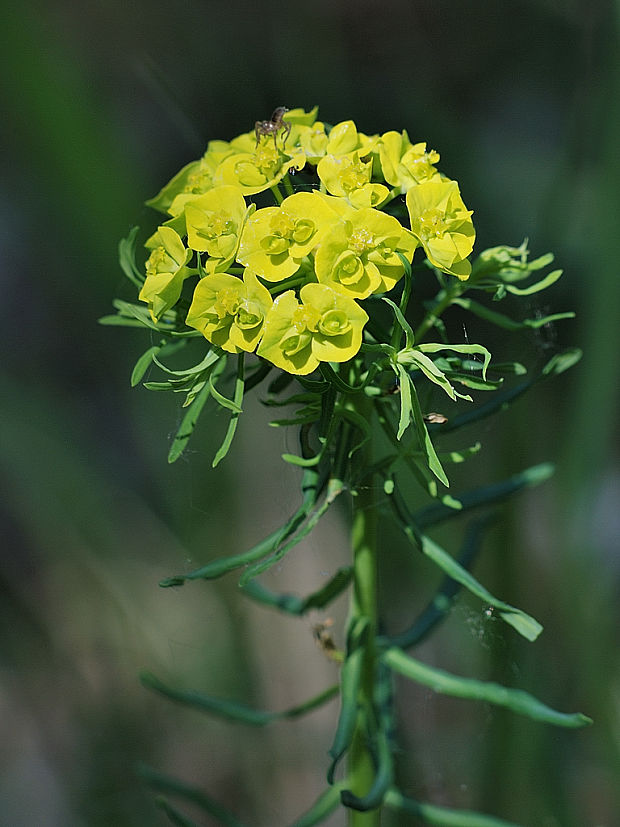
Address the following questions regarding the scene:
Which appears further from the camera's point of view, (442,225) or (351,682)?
(351,682)

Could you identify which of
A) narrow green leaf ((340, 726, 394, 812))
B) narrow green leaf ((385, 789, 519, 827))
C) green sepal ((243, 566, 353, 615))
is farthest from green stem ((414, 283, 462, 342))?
narrow green leaf ((385, 789, 519, 827))

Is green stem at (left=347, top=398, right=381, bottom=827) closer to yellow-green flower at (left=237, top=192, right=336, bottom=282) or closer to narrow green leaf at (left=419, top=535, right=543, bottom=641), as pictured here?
narrow green leaf at (left=419, top=535, right=543, bottom=641)

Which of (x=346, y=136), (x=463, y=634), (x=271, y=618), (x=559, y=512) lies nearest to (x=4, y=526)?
(x=271, y=618)

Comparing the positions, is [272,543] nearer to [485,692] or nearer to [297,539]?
[297,539]

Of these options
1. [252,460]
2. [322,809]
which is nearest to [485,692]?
[322,809]

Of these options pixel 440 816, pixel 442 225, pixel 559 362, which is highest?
pixel 442 225

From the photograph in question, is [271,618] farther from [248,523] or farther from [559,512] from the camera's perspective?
[559,512]
